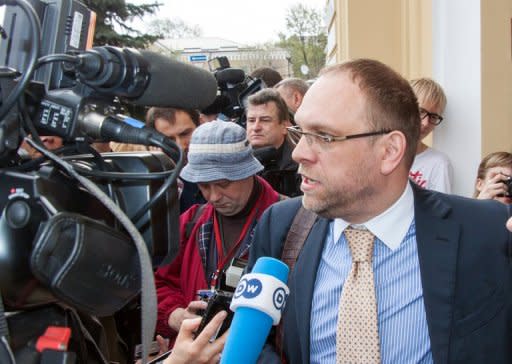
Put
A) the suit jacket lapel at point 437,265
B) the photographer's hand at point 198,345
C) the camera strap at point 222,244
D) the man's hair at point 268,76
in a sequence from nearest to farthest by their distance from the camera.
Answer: the photographer's hand at point 198,345 < the suit jacket lapel at point 437,265 < the camera strap at point 222,244 < the man's hair at point 268,76

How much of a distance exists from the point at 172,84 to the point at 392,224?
91cm

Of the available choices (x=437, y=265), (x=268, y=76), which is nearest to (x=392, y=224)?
(x=437, y=265)

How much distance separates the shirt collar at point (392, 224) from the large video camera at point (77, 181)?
75 centimetres

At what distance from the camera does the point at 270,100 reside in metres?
3.62

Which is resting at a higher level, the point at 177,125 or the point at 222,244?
the point at 177,125

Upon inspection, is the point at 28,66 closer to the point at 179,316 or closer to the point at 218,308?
the point at 218,308

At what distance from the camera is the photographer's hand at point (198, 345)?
4.79 ft

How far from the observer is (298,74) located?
27750 millimetres

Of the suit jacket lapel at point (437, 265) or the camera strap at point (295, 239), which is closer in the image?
the suit jacket lapel at point (437, 265)

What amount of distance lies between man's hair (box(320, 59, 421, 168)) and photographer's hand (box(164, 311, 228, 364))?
745mm

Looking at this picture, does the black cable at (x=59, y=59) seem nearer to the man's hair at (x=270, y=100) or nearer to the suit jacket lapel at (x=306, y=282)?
the suit jacket lapel at (x=306, y=282)

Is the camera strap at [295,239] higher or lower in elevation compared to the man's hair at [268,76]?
lower

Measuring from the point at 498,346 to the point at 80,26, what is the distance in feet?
4.21

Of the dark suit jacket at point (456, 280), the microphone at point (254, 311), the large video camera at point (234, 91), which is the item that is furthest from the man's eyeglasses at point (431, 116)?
the microphone at point (254, 311)
